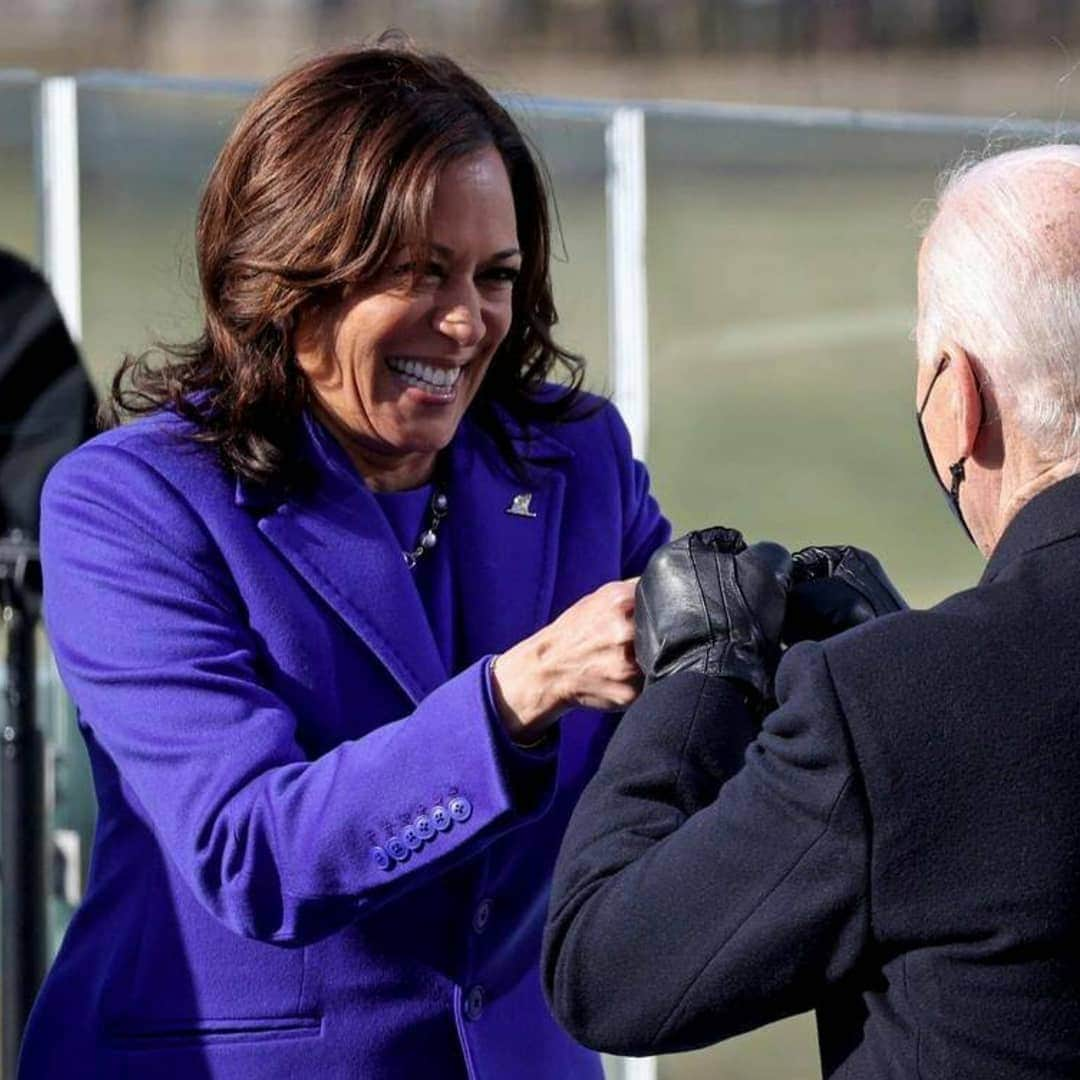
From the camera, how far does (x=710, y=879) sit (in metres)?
1.48

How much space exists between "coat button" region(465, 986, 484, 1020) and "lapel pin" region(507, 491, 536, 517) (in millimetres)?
494

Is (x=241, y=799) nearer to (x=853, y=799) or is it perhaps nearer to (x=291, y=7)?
(x=853, y=799)

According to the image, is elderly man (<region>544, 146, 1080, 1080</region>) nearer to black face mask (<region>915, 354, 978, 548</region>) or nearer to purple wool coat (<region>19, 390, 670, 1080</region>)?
black face mask (<region>915, 354, 978, 548</region>)

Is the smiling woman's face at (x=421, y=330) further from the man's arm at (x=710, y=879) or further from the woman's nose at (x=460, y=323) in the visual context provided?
the man's arm at (x=710, y=879)

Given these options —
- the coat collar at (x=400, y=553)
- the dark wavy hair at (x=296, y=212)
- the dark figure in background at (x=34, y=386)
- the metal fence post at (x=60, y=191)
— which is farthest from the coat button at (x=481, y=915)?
the metal fence post at (x=60, y=191)

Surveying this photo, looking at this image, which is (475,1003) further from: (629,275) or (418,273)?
(629,275)

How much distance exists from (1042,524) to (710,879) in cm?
35

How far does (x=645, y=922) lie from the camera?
1.50 m

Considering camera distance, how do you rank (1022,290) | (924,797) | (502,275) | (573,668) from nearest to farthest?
(924,797)
(1022,290)
(573,668)
(502,275)

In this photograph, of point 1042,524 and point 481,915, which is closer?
point 1042,524

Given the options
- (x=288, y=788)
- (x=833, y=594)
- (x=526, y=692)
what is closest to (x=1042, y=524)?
(x=833, y=594)

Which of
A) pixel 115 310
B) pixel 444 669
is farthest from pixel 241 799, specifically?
pixel 115 310

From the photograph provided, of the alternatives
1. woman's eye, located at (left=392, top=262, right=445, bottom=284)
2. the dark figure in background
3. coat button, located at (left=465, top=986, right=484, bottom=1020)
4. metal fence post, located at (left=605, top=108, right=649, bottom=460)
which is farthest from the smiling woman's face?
metal fence post, located at (left=605, top=108, right=649, bottom=460)

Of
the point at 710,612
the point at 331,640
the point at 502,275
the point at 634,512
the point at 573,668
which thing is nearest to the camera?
the point at 710,612
